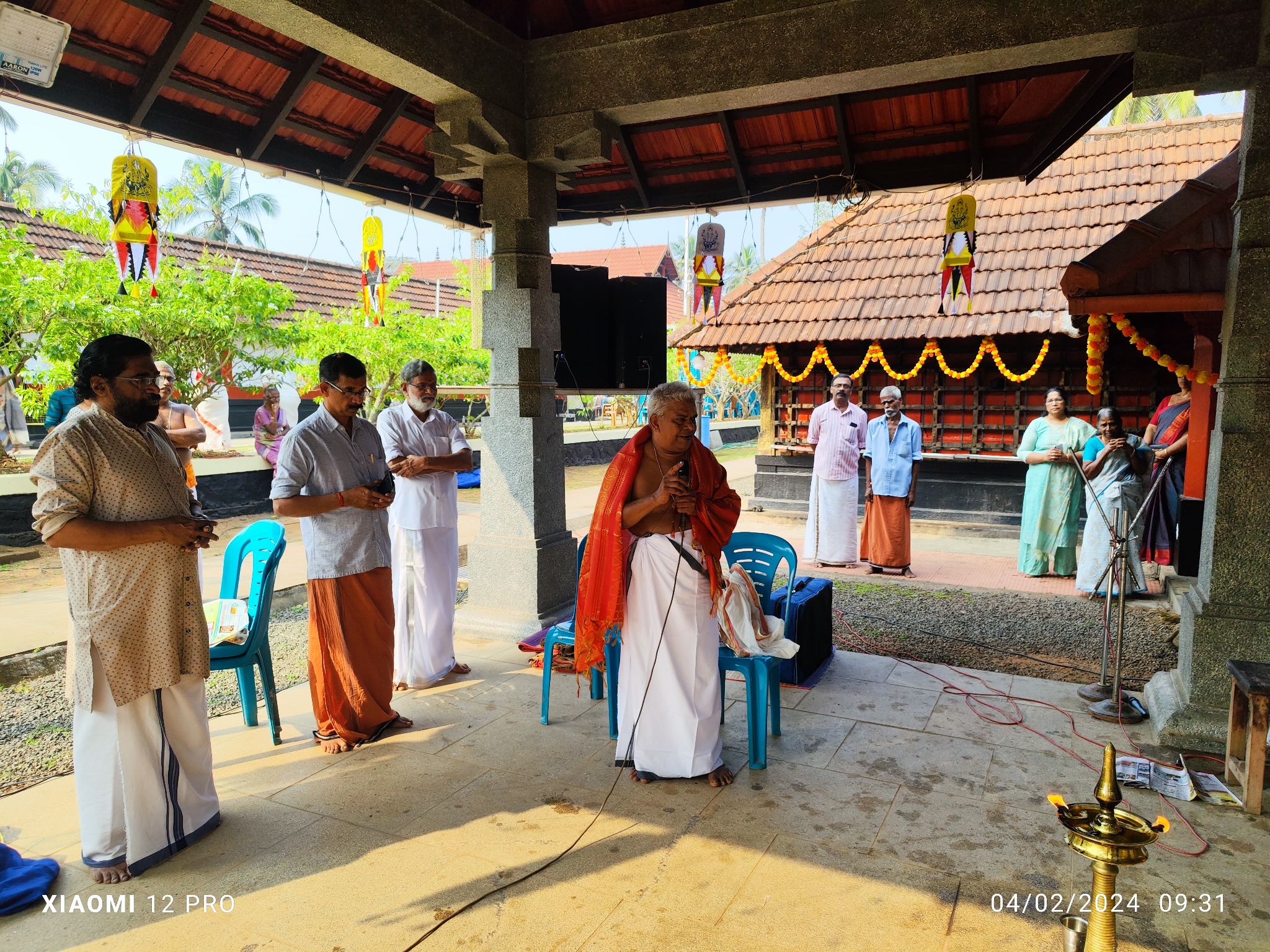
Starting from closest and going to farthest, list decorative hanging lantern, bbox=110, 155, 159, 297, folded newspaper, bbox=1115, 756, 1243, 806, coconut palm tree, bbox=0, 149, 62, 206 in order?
folded newspaper, bbox=1115, 756, 1243, 806
decorative hanging lantern, bbox=110, 155, 159, 297
coconut palm tree, bbox=0, 149, 62, 206

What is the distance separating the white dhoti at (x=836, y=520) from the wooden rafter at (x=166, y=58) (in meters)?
6.47

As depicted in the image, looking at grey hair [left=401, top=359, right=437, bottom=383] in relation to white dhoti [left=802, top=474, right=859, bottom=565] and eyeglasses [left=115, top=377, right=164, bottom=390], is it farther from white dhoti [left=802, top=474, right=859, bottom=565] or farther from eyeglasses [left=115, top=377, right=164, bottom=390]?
white dhoti [left=802, top=474, right=859, bottom=565]

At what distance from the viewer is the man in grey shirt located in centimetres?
391

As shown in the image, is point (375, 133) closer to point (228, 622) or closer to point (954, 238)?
point (228, 622)

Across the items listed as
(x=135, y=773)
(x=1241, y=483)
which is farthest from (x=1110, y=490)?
(x=135, y=773)

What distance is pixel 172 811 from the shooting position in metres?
3.09

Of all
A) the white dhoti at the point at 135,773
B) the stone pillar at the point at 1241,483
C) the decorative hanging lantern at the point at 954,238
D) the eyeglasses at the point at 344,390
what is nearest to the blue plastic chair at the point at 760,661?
the stone pillar at the point at 1241,483

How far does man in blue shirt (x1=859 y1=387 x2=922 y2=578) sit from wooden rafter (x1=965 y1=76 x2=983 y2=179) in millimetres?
2539

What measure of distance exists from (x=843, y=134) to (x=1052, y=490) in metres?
4.21

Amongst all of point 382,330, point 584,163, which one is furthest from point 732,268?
point 584,163

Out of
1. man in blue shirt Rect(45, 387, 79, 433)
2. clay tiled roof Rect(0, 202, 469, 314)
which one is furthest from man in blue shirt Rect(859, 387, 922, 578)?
clay tiled roof Rect(0, 202, 469, 314)

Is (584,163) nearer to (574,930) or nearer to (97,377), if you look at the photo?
(97,377)

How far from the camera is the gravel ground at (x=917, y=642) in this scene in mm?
4344

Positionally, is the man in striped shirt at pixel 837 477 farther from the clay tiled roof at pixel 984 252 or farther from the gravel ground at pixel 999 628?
the clay tiled roof at pixel 984 252
